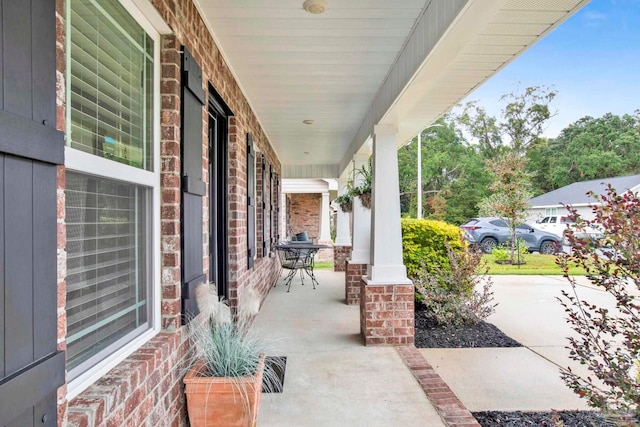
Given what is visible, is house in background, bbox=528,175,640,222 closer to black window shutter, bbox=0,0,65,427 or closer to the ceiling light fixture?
the ceiling light fixture

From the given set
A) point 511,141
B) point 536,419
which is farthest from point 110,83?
point 511,141

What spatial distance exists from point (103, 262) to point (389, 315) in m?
2.96

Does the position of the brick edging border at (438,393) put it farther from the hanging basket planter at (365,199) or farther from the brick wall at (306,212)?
the brick wall at (306,212)

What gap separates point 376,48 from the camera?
9.90 ft

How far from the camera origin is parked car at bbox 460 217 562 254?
1440cm

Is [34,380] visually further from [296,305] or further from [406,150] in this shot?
[406,150]

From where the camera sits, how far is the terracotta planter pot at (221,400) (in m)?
2.10

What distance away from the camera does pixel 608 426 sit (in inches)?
97.6

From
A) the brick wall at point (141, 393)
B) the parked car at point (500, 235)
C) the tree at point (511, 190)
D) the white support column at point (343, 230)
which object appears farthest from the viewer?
the parked car at point (500, 235)

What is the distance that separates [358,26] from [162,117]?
58.6 inches

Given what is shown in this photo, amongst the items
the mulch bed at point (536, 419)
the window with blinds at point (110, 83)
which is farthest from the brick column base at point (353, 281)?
the window with blinds at point (110, 83)

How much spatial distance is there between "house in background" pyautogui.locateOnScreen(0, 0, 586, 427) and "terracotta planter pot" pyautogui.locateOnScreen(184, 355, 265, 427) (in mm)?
98

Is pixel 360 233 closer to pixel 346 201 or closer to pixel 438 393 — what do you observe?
pixel 346 201

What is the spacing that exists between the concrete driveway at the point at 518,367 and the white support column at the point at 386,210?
95 centimetres
